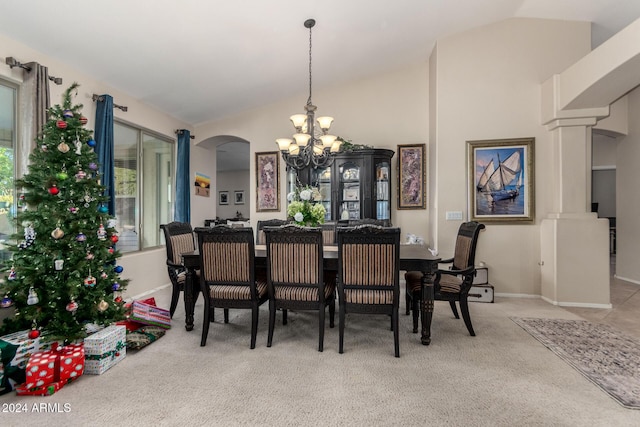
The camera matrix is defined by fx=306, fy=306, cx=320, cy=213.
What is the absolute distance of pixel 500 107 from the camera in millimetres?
4148

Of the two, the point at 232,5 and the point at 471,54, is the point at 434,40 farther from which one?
the point at 232,5

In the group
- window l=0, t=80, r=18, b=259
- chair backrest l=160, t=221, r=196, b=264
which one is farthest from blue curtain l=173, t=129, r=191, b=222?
window l=0, t=80, r=18, b=259

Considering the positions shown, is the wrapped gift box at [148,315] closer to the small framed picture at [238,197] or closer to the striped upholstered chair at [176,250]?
the striped upholstered chair at [176,250]

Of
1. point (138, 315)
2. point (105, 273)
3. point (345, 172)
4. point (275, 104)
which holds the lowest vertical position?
point (138, 315)

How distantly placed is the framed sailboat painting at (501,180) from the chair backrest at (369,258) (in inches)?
97.5

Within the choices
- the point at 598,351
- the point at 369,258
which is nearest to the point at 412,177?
the point at 369,258

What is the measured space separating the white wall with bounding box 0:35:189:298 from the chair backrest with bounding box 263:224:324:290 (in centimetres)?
244

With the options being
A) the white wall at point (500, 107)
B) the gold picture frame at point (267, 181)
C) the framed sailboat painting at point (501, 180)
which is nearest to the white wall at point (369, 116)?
the gold picture frame at point (267, 181)

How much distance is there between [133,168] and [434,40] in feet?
15.0

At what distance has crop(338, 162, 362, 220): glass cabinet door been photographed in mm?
4621

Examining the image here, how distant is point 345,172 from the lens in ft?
15.2

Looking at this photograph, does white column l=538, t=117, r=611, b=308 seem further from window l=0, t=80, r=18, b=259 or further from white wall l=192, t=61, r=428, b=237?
window l=0, t=80, r=18, b=259

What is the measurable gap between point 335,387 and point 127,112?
4073 millimetres

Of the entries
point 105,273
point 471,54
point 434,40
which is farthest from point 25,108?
point 471,54
